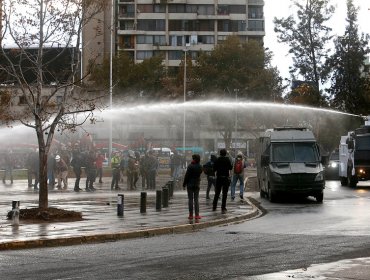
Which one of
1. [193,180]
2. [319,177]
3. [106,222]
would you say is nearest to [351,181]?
[319,177]

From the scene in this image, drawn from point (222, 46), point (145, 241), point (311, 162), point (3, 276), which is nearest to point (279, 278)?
point (3, 276)

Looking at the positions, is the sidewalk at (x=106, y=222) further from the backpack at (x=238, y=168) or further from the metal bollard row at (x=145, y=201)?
the backpack at (x=238, y=168)

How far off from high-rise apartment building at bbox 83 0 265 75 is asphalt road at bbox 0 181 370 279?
85.3m

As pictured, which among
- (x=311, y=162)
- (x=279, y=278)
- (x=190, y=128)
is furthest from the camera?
(x=190, y=128)

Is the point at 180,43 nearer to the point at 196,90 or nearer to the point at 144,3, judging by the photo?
the point at 144,3

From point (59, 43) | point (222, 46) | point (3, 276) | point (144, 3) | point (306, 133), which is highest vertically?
point (144, 3)

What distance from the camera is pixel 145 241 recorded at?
1858 cm

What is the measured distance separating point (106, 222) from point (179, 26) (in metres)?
87.8

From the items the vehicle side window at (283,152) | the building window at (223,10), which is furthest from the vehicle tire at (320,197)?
the building window at (223,10)

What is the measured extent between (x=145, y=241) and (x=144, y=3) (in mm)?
90916

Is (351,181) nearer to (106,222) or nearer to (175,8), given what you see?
(106,222)

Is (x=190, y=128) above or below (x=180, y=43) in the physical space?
below

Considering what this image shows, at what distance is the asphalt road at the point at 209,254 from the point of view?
1339cm

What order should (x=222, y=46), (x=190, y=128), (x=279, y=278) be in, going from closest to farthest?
1. (x=279, y=278)
2. (x=222, y=46)
3. (x=190, y=128)
